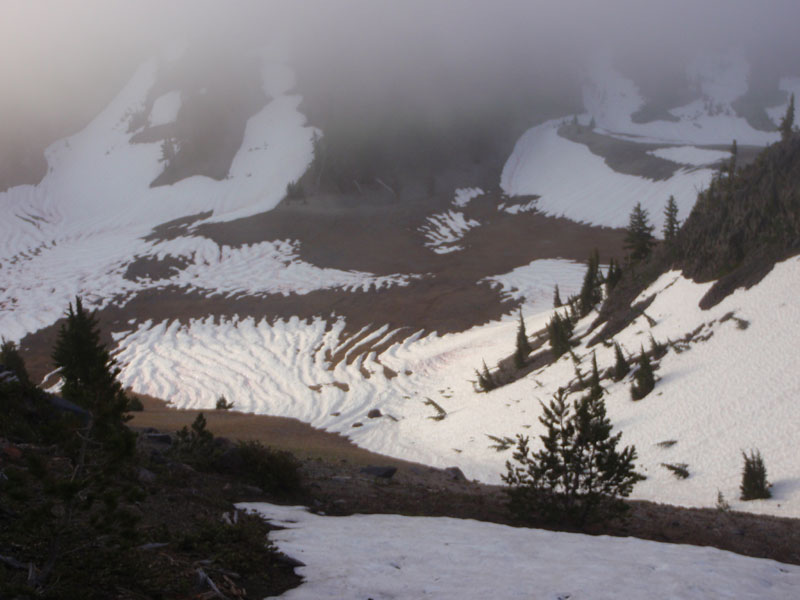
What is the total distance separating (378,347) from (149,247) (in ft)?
154

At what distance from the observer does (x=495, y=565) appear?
6586 mm

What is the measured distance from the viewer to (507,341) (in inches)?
1545

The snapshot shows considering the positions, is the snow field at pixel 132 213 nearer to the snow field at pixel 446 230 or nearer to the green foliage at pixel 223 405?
the snow field at pixel 446 230

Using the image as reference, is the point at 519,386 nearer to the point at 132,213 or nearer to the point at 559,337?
the point at 559,337

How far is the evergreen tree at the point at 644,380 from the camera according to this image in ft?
69.6

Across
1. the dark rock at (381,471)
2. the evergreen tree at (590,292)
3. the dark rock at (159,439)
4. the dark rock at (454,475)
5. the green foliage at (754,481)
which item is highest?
the evergreen tree at (590,292)

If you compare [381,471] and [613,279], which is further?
[613,279]

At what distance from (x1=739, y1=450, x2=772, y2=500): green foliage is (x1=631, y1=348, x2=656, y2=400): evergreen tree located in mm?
6748

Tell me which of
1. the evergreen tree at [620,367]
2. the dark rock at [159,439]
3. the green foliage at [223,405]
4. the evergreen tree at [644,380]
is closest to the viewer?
the dark rock at [159,439]

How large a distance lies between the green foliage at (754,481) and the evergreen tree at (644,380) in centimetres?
675

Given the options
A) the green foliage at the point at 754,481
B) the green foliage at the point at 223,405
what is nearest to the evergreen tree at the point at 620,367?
the green foliage at the point at 754,481

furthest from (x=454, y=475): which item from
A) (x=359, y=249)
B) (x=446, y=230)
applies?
(x=446, y=230)

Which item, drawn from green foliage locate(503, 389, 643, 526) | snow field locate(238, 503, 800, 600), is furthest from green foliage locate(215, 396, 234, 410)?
green foliage locate(503, 389, 643, 526)

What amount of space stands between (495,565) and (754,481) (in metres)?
10.9
